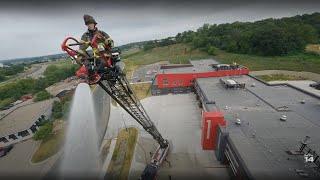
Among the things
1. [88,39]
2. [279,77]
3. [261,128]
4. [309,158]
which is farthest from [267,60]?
[88,39]

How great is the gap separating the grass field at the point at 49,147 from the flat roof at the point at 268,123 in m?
12.0

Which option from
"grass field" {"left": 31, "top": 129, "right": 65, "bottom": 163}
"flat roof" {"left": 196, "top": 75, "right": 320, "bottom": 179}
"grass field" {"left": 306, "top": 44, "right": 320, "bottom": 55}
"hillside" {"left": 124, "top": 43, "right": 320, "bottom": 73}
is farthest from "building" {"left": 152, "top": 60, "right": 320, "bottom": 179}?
"grass field" {"left": 306, "top": 44, "right": 320, "bottom": 55}

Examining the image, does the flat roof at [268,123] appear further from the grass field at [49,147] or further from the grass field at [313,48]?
the grass field at [313,48]

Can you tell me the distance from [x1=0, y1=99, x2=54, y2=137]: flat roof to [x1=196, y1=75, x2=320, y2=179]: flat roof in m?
16.4

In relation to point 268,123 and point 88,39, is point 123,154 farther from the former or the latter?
point 88,39

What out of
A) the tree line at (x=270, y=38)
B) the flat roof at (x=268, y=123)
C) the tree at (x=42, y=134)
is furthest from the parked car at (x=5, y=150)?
the tree line at (x=270, y=38)

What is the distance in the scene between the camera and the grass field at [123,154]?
45.8ft

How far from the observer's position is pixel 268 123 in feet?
44.5

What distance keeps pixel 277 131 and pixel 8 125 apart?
888 inches

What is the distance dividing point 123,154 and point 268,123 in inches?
377

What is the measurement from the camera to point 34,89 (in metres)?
36.8

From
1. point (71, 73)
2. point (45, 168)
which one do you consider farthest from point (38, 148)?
point (71, 73)

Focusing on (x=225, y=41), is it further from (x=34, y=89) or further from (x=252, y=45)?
(x=34, y=89)

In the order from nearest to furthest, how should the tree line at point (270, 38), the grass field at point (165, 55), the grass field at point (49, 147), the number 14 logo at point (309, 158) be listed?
the number 14 logo at point (309, 158) → the grass field at point (49, 147) → the tree line at point (270, 38) → the grass field at point (165, 55)
